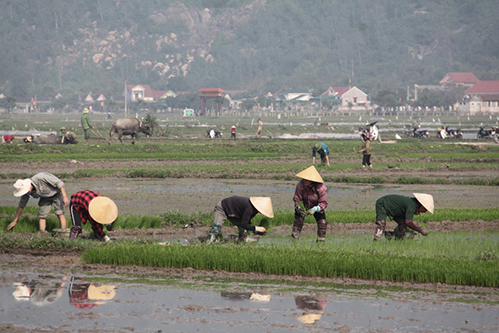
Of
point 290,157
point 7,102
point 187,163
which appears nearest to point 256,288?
point 187,163

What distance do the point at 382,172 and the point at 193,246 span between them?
19893 millimetres

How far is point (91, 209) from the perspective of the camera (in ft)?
41.8

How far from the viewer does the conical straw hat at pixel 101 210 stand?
12772 mm

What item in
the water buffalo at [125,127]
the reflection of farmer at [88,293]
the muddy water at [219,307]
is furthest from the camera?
the water buffalo at [125,127]

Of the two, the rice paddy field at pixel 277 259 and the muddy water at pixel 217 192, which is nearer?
the rice paddy field at pixel 277 259

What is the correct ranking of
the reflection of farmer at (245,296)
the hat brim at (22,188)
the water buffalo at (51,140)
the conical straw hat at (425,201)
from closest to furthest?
the reflection of farmer at (245,296) → the hat brim at (22,188) → the conical straw hat at (425,201) → the water buffalo at (51,140)

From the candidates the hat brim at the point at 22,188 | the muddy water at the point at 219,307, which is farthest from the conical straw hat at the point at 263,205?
the hat brim at the point at 22,188

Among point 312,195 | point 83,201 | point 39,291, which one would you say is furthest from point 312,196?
point 39,291

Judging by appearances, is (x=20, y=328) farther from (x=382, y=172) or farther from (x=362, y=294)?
(x=382, y=172)

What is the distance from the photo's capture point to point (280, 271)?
11625mm

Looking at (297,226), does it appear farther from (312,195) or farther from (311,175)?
(311,175)

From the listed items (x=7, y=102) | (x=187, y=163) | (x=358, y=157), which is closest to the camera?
(x=187, y=163)

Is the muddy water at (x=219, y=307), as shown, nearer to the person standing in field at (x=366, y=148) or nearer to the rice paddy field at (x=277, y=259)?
the rice paddy field at (x=277, y=259)

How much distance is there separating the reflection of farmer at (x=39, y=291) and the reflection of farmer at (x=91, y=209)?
2.14 metres
